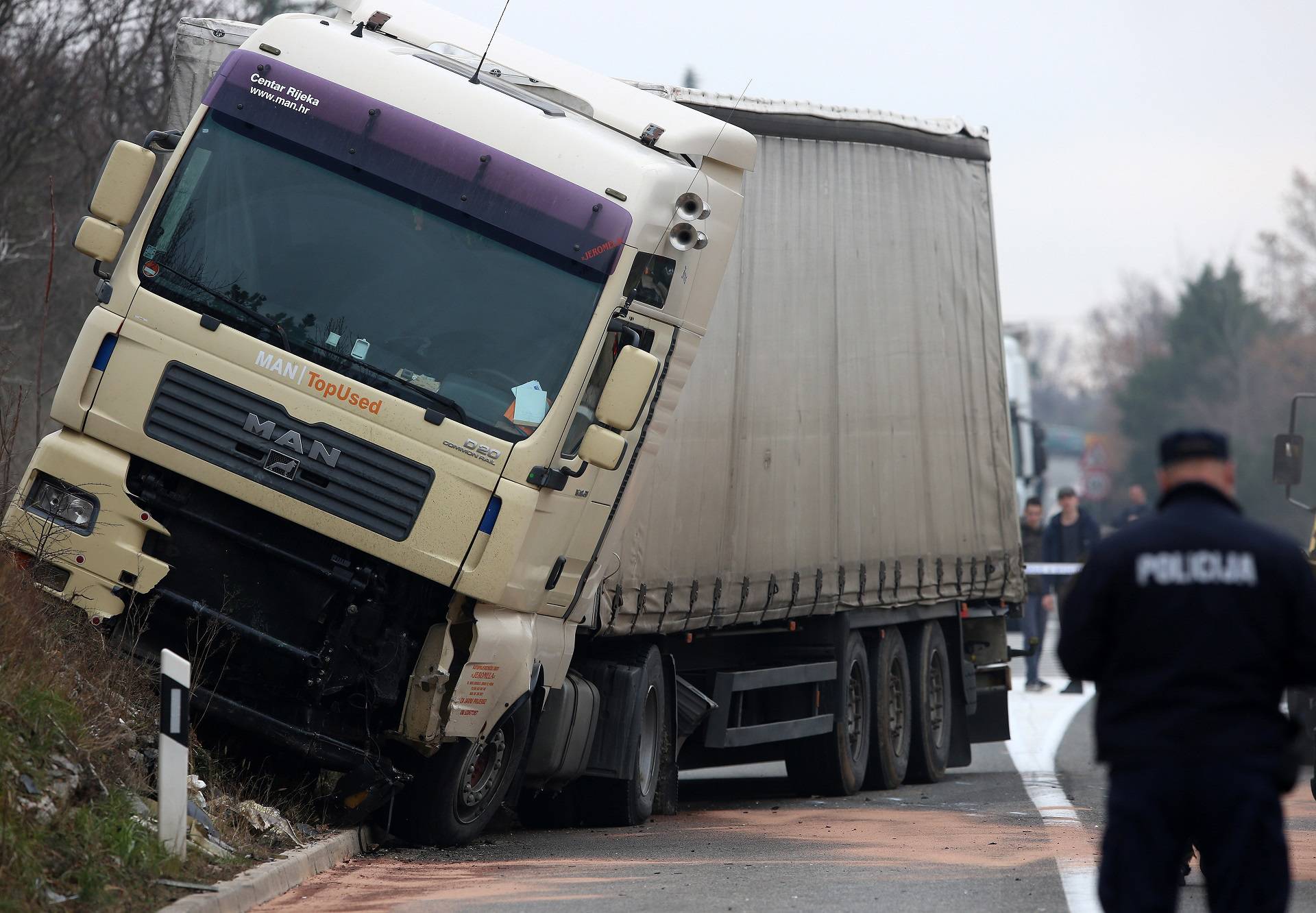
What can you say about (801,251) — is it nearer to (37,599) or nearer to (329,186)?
(329,186)

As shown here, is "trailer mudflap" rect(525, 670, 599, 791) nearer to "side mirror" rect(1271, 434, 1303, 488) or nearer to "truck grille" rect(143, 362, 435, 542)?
"truck grille" rect(143, 362, 435, 542)

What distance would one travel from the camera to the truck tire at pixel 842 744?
46.4ft

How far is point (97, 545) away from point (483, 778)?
7.84 feet

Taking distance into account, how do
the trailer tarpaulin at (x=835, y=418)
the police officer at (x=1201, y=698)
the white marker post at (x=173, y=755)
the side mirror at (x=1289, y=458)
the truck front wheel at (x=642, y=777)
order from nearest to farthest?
the police officer at (x=1201, y=698), the white marker post at (x=173, y=755), the truck front wheel at (x=642, y=777), the trailer tarpaulin at (x=835, y=418), the side mirror at (x=1289, y=458)

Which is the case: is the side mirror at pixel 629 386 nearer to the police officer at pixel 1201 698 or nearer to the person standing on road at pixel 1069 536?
the police officer at pixel 1201 698

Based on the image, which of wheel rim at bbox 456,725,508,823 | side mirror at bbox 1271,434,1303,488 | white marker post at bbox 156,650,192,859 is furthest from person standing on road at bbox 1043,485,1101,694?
white marker post at bbox 156,650,192,859

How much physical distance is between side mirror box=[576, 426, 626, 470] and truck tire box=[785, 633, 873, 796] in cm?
557

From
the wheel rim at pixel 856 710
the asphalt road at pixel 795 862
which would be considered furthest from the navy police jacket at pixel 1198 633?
the wheel rim at pixel 856 710

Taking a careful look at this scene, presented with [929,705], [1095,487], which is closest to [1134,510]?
[929,705]

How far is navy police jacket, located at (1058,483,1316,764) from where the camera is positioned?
469 cm

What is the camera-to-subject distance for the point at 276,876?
777cm

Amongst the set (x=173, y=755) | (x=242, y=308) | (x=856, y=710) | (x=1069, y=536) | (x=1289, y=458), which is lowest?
(x=173, y=755)

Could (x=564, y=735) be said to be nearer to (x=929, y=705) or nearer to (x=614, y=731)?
(x=614, y=731)

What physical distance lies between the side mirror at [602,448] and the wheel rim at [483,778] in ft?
5.45
